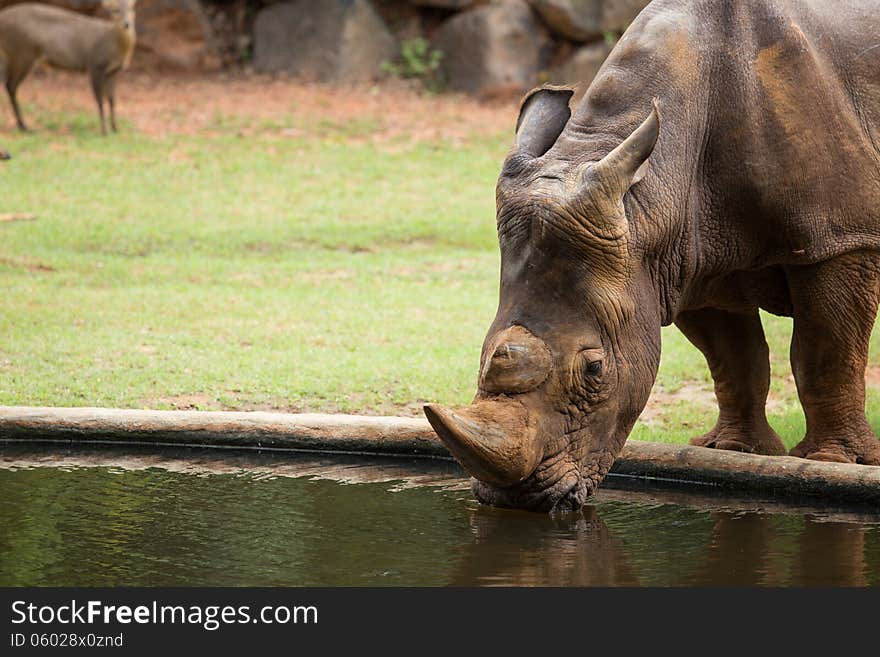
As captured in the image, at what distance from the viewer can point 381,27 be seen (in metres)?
24.0

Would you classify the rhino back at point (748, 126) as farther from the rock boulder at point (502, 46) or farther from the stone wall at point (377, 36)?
the rock boulder at point (502, 46)

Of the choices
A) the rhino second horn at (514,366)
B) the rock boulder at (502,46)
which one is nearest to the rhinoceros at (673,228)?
the rhino second horn at (514,366)

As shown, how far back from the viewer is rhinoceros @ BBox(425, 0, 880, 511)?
5.84 m

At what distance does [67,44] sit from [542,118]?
14.8 metres

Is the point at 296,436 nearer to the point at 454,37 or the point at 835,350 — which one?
the point at 835,350

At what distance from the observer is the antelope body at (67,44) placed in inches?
780

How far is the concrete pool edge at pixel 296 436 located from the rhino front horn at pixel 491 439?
1.54m

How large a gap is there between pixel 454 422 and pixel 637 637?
3.17 feet

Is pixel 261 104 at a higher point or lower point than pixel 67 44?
lower

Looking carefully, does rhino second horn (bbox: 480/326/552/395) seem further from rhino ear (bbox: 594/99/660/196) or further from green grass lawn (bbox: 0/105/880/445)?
green grass lawn (bbox: 0/105/880/445)

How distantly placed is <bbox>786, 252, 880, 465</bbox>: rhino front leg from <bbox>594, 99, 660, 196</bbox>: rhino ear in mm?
1279

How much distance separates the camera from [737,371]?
→ 783 cm

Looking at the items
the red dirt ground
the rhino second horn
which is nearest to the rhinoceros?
the rhino second horn

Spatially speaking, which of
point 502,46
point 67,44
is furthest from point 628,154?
point 502,46
